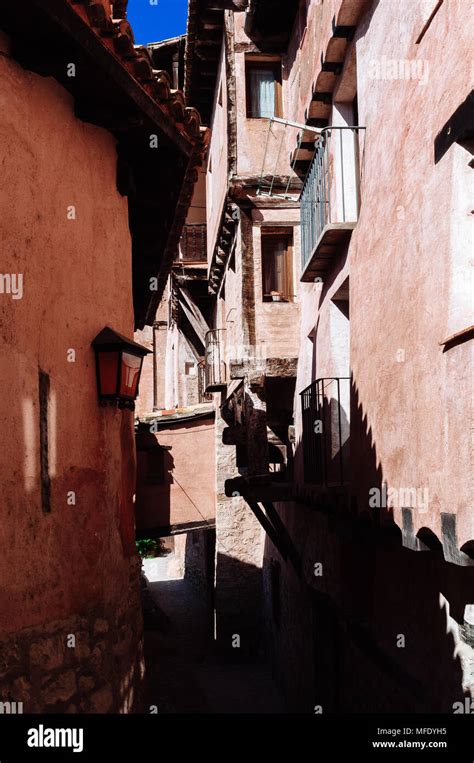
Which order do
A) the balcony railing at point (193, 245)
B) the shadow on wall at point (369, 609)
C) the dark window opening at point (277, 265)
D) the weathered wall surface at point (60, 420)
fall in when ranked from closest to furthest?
the weathered wall surface at point (60, 420)
the shadow on wall at point (369, 609)
the dark window opening at point (277, 265)
the balcony railing at point (193, 245)

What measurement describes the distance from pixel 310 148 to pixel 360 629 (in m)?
6.30

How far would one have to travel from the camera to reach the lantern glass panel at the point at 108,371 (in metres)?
5.44

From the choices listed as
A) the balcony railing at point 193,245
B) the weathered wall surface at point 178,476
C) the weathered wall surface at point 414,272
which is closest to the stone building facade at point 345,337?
the weathered wall surface at point 414,272

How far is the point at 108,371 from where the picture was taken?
5.47m

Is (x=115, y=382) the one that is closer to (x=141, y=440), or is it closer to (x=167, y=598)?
(x=141, y=440)

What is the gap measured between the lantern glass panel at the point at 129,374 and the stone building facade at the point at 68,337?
0.67 ft

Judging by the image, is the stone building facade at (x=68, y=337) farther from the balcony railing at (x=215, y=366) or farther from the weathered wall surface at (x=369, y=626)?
the balcony railing at (x=215, y=366)

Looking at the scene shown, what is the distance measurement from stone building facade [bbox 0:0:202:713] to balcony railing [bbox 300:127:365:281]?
2.48 metres

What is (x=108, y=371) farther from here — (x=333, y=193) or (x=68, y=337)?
(x=333, y=193)

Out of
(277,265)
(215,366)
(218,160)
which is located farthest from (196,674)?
(218,160)

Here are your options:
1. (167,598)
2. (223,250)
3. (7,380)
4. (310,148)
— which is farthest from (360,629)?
(167,598)

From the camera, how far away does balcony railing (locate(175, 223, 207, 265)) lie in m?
20.9

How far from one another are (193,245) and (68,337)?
16.5 metres

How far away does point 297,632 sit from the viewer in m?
12.8
